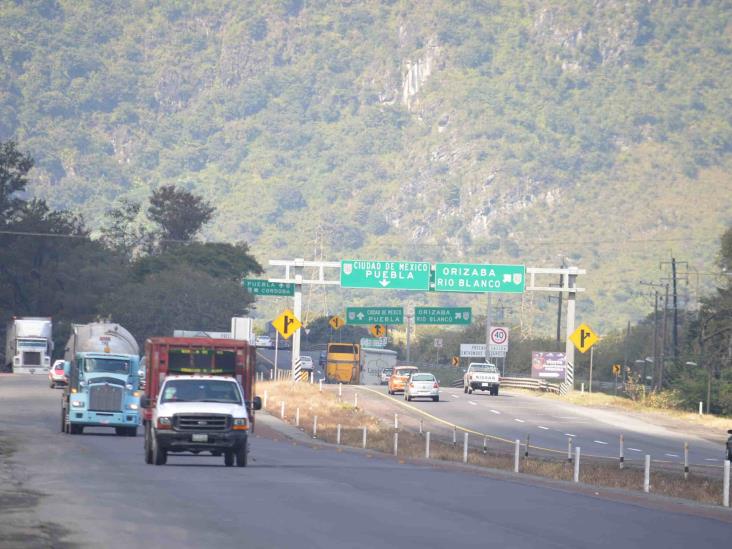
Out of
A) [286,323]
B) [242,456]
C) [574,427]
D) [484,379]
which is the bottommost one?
[242,456]

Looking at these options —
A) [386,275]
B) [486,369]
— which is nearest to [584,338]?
[486,369]

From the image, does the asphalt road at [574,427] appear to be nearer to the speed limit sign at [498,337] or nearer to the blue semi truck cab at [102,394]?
the blue semi truck cab at [102,394]

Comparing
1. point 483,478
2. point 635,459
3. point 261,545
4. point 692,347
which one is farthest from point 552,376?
point 261,545

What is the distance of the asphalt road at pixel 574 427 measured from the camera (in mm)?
47147

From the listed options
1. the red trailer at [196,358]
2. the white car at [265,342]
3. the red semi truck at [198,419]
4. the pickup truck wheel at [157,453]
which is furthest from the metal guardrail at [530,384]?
the white car at [265,342]

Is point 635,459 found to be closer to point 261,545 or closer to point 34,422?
point 34,422

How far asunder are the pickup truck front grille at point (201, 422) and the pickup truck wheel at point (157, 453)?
1.91 ft

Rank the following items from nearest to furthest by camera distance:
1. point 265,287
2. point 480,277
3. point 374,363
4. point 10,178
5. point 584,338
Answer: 1. point 584,338
2. point 480,277
3. point 265,287
4. point 374,363
5. point 10,178

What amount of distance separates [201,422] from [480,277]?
53427 mm

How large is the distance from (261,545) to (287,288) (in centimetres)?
7335

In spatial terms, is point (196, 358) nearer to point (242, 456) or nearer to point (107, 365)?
point (107, 365)

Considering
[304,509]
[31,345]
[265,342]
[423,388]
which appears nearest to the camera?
[304,509]

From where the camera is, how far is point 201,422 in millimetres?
28219

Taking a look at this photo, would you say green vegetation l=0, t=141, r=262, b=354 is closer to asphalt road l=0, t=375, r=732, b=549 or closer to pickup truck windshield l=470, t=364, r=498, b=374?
pickup truck windshield l=470, t=364, r=498, b=374
